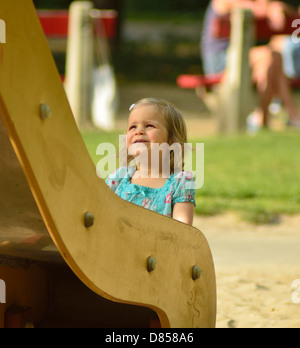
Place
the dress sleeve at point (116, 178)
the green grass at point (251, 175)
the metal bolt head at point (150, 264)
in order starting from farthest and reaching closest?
the green grass at point (251, 175), the dress sleeve at point (116, 178), the metal bolt head at point (150, 264)

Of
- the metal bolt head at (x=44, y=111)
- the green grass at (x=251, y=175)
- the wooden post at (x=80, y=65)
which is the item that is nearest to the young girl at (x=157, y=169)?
the metal bolt head at (x=44, y=111)

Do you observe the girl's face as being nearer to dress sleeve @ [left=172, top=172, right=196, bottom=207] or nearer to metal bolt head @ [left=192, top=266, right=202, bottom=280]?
dress sleeve @ [left=172, top=172, right=196, bottom=207]

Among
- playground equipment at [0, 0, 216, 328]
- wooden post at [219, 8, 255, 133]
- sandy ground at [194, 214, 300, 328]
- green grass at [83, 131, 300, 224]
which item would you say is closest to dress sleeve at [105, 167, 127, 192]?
playground equipment at [0, 0, 216, 328]

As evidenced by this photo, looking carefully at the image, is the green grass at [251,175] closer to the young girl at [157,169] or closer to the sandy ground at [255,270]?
the sandy ground at [255,270]

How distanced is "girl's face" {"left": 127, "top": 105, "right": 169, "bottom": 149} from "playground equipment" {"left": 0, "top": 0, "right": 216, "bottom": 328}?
1.46ft

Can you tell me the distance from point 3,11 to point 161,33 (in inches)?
918

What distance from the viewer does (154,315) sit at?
2811 mm

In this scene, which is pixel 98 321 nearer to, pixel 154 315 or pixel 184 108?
pixel 154 315

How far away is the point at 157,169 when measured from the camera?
3.10 metres

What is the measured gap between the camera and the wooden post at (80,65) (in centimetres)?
1034

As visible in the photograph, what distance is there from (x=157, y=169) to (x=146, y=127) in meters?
0.19

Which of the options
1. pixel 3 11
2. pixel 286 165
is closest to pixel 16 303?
pixel 3 11

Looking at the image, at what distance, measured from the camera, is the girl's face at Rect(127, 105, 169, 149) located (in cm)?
299

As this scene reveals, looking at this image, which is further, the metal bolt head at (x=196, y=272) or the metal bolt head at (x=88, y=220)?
the metal bolt head at (x=196, y=272)
